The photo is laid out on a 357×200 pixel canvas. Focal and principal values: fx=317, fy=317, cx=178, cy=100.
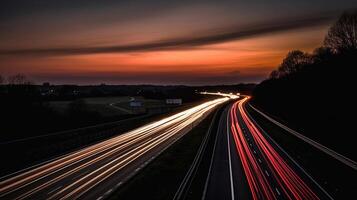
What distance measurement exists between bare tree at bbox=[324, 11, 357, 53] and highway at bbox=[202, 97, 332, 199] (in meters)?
30.0

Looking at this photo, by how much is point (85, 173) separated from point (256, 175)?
1751 cm

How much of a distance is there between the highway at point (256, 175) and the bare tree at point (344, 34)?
30.0 m

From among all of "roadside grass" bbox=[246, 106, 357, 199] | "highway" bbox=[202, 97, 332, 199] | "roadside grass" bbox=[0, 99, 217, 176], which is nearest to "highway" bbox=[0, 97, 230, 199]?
"roadside grass" bbox=[0, 99, 217, 176]

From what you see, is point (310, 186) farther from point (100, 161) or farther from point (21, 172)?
point (21, 172)

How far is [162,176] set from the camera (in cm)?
3259

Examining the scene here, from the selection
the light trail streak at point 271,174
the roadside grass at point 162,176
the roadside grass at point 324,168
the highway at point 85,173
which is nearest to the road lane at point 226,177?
the light trail streak at point 271,174

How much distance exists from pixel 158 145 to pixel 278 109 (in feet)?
184

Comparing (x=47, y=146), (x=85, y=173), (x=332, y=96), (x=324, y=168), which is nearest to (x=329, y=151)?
(x=324, y=168)

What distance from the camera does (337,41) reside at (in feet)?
214

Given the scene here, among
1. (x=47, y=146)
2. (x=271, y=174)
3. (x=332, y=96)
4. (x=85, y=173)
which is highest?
(x=332, y=96)

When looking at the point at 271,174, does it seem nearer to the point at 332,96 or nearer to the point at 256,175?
the point at 256,175

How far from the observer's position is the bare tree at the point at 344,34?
62562 mm

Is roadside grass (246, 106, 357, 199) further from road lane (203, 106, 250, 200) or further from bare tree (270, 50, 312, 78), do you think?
bare tree (270, 50, 312, 78)

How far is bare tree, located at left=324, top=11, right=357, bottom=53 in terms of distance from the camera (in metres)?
62.6
